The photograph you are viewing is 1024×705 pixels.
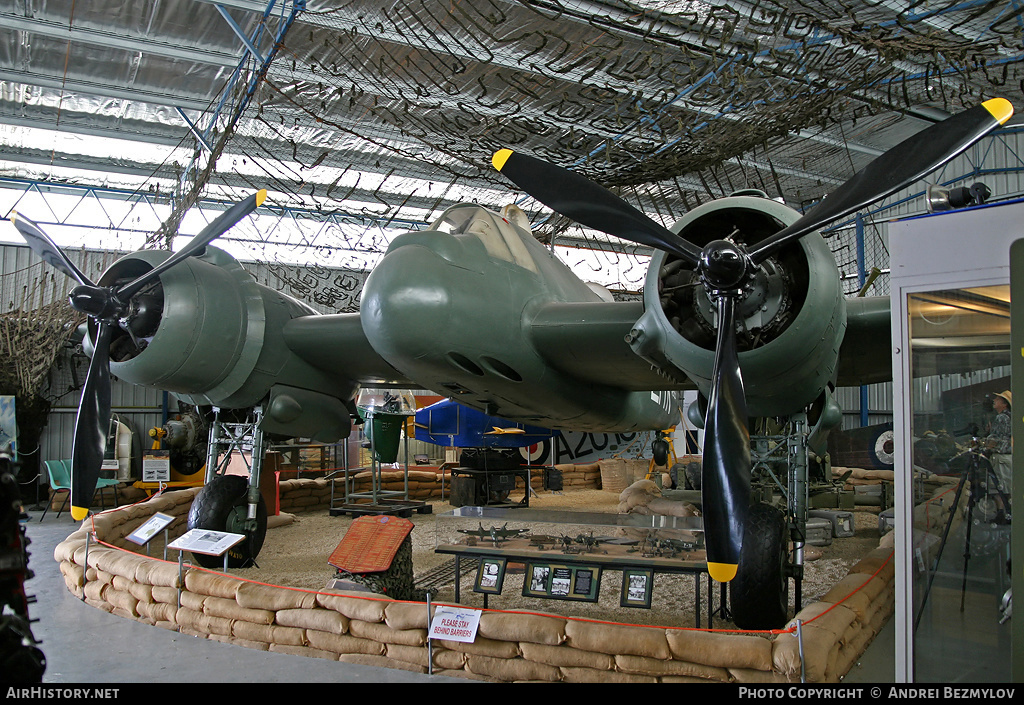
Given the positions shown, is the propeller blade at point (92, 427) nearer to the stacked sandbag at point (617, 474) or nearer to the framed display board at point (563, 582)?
the framed display board at point (563, 582)

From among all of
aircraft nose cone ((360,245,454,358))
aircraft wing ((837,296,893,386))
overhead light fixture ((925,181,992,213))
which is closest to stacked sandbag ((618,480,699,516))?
aircraft wing ((837,296,893,386))

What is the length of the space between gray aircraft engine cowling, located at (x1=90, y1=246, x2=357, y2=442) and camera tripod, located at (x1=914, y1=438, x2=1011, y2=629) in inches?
240

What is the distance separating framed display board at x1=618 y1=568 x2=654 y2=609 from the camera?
4.76 meters

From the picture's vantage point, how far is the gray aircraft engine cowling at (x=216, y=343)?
21.8ft

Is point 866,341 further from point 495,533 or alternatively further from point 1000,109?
point 495,533

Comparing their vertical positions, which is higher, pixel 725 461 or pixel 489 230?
pixel 489 230

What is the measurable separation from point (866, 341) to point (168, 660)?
19.3 ft

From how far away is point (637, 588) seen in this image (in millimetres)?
4801

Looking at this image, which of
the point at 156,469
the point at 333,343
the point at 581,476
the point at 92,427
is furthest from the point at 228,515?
the point at 581,476

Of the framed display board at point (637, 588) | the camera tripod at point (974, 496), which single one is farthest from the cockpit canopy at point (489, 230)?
the camera tripod at point (974, 496)

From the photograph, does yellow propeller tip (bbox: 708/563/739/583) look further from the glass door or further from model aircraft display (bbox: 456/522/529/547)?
model aircraft display (bbox: 456/522/529/547)
